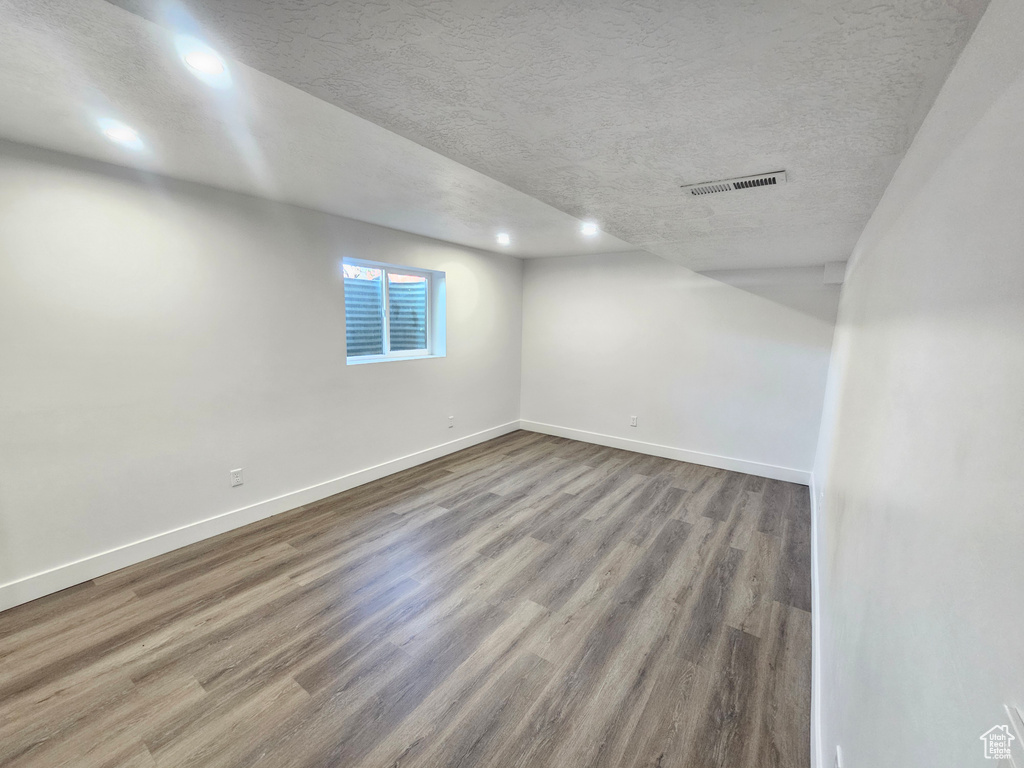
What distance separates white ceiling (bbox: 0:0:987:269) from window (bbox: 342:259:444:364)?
5.32 feet

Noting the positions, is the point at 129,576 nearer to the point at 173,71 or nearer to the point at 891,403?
the point at 173,71

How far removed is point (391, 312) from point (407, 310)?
0.20 m

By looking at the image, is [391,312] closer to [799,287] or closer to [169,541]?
[169,541]

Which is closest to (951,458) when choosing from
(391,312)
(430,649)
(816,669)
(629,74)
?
(629,74)

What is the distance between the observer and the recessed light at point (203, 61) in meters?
1.19

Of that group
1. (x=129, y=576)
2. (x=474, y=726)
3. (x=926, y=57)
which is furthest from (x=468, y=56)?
(x=129, y=576)

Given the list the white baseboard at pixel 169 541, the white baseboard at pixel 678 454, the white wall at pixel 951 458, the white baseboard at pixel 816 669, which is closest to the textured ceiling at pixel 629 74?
the white wall at pixel 951 458

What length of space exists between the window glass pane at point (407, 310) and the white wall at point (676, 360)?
160 cm

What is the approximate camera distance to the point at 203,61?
1276mm

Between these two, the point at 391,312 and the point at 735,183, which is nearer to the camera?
the point at 735,183

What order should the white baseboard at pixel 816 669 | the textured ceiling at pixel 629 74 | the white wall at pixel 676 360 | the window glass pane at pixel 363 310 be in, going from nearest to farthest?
1. the textured ceiling at pixel 629 74
2. the white baseboard at pixel 816 669
3. the window glass pane at pixel 363 310
4. the white wall at pixel 676 360

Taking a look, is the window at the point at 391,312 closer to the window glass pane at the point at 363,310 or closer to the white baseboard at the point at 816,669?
the window glass pane at the point at 363,310

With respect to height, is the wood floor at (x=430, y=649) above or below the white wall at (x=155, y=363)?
below

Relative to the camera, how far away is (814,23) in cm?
73
